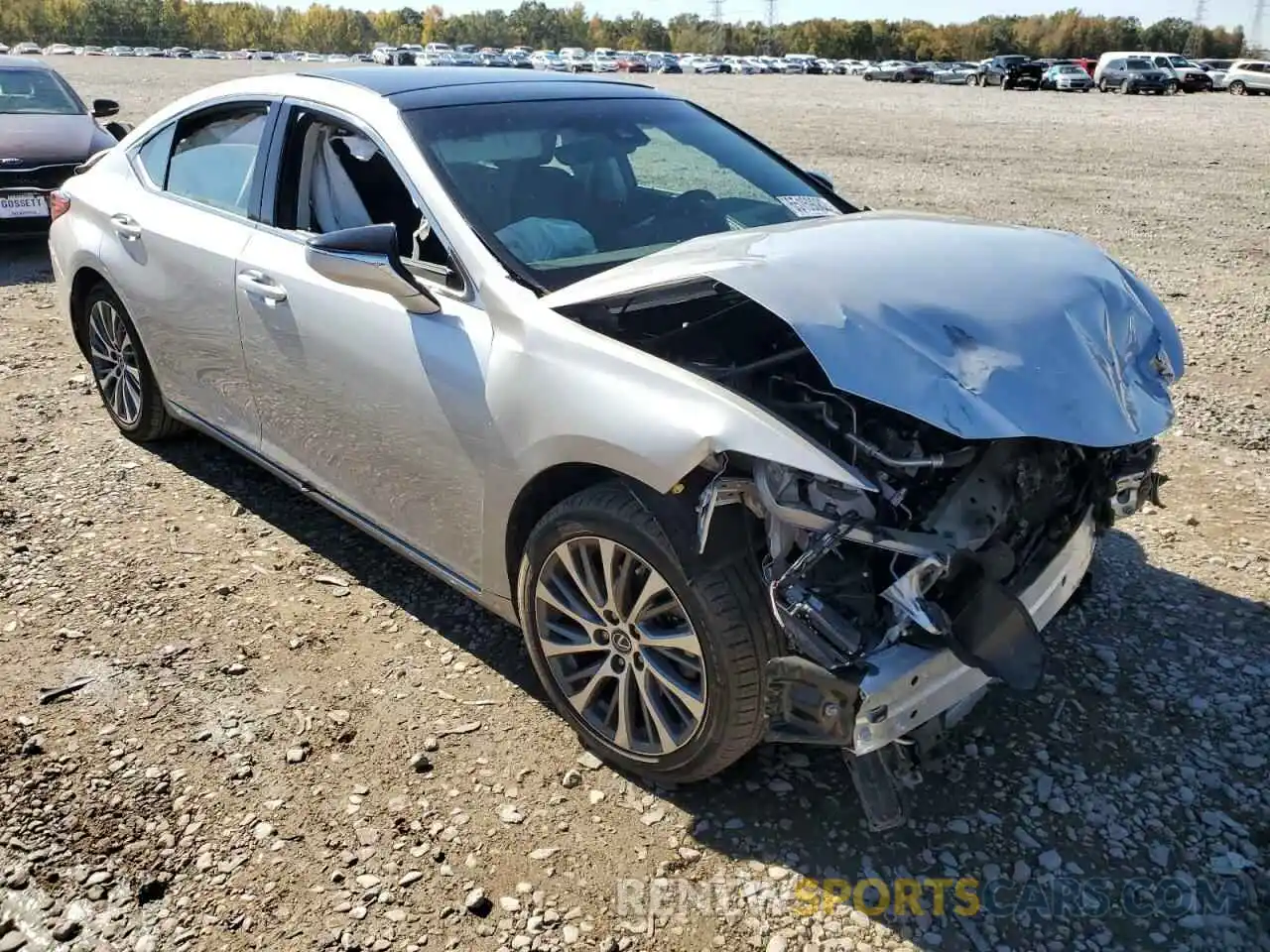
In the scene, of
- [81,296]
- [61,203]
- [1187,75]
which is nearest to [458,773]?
[81,296]

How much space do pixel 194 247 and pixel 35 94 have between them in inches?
316

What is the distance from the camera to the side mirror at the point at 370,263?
2963 mm

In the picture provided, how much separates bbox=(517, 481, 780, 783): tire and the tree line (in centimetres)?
10493

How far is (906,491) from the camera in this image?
249 centimetres

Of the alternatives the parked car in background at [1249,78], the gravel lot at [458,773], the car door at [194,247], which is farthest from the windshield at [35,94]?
the parked car in background at [1249,78]

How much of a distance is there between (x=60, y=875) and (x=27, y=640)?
4.12 feet

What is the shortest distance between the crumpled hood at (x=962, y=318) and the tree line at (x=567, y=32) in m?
104

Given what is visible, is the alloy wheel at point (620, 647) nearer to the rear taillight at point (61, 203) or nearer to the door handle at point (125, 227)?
the door handle at point (125, 227)

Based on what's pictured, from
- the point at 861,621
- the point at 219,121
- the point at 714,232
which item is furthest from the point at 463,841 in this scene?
the point at 219,121

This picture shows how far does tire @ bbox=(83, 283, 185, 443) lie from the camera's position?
4742 mm

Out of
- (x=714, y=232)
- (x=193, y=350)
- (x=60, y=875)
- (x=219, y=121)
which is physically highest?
(x=219, y=121)

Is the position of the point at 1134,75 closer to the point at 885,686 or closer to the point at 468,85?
the point at 468,85

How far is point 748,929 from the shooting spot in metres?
2.43

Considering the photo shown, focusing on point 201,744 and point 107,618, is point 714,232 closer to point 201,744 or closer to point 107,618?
point 201,744
